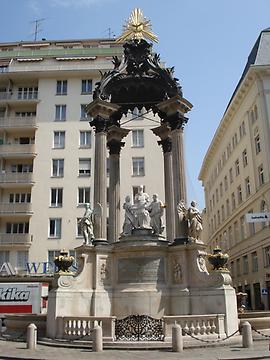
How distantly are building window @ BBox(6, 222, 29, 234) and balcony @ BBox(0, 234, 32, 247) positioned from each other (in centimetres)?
126

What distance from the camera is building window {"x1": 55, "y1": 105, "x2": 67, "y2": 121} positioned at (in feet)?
164

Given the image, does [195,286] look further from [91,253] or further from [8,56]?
[8,56]

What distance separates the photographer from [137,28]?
24797mm

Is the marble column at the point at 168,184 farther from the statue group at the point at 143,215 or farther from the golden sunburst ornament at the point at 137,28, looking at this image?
the golden sunburst ornament at the point at 137,28

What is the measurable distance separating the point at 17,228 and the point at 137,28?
2883 cm

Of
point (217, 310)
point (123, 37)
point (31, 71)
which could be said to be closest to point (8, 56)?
point (31, 71)

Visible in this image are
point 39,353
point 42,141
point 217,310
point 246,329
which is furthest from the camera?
point 42,141

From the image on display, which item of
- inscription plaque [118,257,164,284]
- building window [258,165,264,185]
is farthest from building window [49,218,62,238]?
inscription plaque [118,257,164,284]

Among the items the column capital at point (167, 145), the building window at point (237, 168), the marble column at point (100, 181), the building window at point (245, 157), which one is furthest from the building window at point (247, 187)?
the marble column at point (100, 181)

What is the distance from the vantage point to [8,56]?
56.0 metres

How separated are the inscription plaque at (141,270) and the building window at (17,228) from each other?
95.7 ft

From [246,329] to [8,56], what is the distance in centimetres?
5005

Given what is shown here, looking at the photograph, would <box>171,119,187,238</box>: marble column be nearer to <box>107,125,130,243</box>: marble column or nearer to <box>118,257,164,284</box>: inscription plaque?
<box>118,257,164,284</box>: inscription plaque

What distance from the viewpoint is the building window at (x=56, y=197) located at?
46.9 metres
